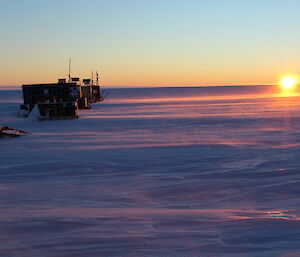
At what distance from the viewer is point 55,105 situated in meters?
37.0

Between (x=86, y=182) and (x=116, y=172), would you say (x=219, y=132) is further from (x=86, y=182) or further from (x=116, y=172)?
(x=86, y=182)

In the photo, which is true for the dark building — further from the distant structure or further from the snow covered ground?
the snow covered ground

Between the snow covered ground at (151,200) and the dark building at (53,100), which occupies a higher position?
the dark building at (53,100)

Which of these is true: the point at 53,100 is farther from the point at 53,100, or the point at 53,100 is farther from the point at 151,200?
the point at 151,200

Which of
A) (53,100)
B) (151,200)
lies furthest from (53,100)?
(151,200)

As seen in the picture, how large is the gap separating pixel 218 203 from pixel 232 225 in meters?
1.56

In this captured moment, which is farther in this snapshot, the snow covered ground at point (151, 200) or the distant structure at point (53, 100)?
the distant structure at point (53, 100)

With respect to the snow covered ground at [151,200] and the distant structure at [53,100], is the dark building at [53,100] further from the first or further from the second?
the snow covered ground at [151,200]

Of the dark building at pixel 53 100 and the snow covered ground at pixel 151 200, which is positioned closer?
the snow covered ground at pixel 151 200

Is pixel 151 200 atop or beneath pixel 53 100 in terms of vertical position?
beneath

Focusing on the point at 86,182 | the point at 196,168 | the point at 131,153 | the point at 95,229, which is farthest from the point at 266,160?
the point at 95,229

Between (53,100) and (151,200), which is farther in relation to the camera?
(53,100)

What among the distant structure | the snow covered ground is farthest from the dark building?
the snow covered ground

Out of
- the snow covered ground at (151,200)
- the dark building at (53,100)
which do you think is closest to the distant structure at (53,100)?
the dark building at (53,100)
